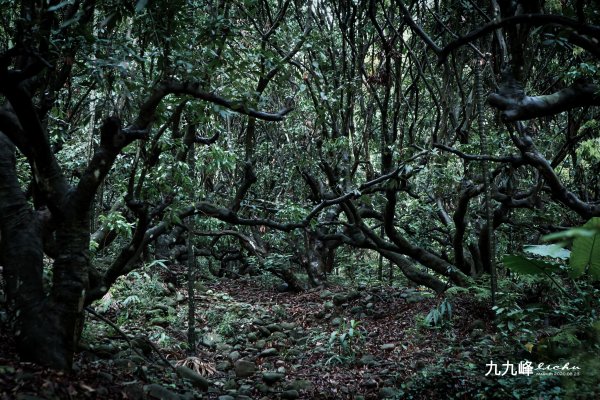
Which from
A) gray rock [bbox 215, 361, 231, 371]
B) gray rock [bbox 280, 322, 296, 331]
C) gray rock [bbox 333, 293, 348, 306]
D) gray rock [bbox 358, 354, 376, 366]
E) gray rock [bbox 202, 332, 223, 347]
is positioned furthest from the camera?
gray rock [bbox 333, 293, 348, 306]

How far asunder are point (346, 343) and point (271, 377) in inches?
59.3

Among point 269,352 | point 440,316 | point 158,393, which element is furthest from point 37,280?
point 440,316

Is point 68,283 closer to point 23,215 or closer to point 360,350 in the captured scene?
point 23,215

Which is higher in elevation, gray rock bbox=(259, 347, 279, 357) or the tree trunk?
the tree trunk

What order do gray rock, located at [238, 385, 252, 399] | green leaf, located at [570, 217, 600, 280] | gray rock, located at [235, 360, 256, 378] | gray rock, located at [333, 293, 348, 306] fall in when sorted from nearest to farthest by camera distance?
green leaf, located at [570, 217, 600, 280]
gray rock, located at [238, 385, 252, 399]
gray rock, located at [235, 360, 256, 378]
gray rock, located at [333, 293, 348, 306]

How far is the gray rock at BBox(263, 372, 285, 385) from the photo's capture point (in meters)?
6.08

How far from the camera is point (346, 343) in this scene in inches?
283

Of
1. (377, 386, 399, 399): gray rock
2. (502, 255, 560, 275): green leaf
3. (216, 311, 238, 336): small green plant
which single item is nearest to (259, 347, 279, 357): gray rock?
(216, 311, 238, 336): small green plant

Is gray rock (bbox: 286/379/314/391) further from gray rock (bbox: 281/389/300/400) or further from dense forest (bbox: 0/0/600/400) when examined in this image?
gray rock (bbox: 281/389/300/400)

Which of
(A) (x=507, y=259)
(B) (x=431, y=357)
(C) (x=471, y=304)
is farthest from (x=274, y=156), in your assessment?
(A) (x=507, y=259)

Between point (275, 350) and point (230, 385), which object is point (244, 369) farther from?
point (275, 350)

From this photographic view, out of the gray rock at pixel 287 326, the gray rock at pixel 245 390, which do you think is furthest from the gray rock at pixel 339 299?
the gray rock at pixel 245 390

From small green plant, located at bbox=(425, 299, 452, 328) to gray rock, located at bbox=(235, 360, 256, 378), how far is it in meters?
2.82

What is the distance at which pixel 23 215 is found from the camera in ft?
13.4
